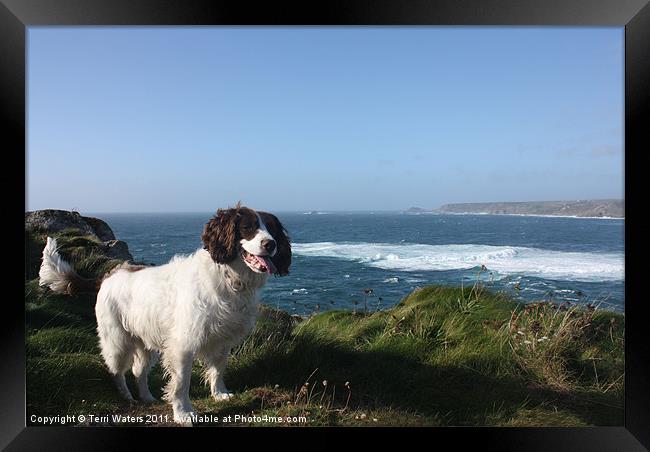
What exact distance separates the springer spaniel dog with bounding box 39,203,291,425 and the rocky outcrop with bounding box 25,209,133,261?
430mm

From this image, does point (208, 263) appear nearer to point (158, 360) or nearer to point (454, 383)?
point (158, 360)

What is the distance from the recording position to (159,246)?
2811mm

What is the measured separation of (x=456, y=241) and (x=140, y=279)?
2.18 m

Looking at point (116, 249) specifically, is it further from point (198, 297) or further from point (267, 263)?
point (267, 263)

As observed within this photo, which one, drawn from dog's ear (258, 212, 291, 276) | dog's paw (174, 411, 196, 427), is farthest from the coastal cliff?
dog's paw (174, 411, 196, 427)

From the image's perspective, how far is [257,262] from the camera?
232cm

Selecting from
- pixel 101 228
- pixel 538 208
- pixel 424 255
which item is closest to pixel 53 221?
pixel 101 228

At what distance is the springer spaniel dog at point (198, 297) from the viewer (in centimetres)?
235

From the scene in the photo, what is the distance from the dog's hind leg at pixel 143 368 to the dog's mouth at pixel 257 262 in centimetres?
101

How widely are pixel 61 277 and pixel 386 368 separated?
234 cm

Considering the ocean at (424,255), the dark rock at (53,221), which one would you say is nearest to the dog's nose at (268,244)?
the ocean at (424,255)

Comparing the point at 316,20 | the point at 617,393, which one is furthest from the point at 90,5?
the point at 617,393

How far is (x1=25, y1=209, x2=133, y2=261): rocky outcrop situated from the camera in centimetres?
280

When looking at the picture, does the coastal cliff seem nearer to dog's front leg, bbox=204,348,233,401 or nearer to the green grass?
the green grass
